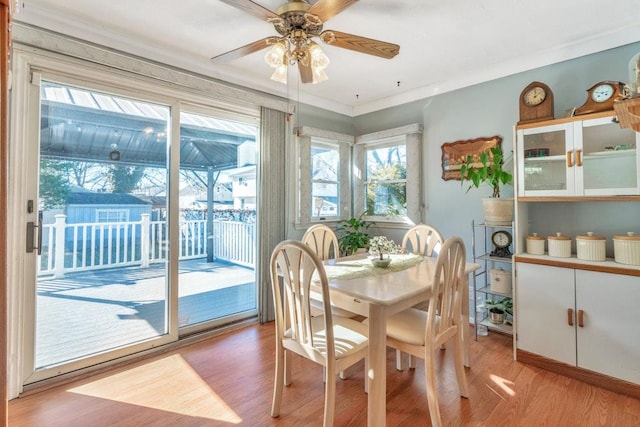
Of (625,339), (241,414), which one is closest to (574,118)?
(625,339)

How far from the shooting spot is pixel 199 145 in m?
3.14

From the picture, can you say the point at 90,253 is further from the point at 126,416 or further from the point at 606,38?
the point at 606,38

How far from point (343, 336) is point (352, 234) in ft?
6.86

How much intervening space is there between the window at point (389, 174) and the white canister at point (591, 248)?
154 cm

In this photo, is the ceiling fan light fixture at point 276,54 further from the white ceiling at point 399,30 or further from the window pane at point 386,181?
the window pane at point 386,181

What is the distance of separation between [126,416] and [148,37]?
2.68 m

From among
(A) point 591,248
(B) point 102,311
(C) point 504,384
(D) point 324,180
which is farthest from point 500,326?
(B) point 102,311

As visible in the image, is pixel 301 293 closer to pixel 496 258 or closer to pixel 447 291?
pixel 447 291

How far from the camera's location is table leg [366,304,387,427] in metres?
1.53

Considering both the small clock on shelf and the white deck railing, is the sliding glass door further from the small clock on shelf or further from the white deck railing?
Answer: the small clock on shelf

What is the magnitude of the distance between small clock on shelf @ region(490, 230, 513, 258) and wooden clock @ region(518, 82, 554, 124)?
0.98 meters

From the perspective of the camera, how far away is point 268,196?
3305mm

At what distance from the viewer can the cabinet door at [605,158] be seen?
6.89 ft

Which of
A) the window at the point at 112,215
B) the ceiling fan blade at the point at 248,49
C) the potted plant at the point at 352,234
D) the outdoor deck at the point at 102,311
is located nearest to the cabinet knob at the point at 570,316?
the potted plant at the point at 352,234
